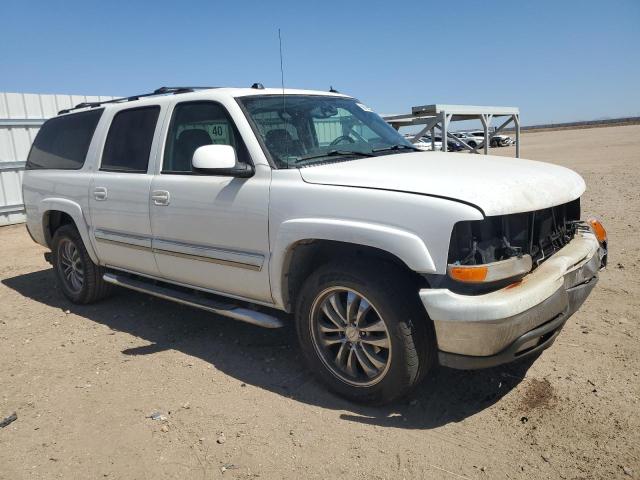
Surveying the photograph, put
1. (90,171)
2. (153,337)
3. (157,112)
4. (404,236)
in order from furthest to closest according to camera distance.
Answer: (90,171) → (153,337) → (157,112) → (404,236)

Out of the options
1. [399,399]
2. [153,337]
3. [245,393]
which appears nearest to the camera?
[399,399]

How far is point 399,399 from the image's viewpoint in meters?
3.15

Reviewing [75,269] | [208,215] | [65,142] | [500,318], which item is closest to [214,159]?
[208,215]

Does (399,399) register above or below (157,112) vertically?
below

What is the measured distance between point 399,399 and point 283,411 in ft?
2.36

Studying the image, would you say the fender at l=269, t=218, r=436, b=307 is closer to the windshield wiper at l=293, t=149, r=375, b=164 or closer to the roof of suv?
the windshield wiper at l=293, t=149, r=375, b=164

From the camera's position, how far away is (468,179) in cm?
289

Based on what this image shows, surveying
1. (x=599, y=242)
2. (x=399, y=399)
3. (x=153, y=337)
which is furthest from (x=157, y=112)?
(x=599, y=242)

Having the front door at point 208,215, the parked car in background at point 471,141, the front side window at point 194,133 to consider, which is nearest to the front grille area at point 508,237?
the front door at point 208,215

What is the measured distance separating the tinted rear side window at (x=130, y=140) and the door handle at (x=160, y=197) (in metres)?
0.32

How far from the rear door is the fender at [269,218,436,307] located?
1.43 m

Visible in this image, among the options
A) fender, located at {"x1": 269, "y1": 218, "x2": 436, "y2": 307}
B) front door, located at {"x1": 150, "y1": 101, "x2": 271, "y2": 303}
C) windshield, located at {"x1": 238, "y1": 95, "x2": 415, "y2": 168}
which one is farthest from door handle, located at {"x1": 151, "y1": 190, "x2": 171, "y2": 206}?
fender, located at {"x1": 269, "y1": 218, "x2": 436, "y2": 307}

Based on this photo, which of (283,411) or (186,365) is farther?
→ (186,365)

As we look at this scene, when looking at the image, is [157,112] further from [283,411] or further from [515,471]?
[515,471]
